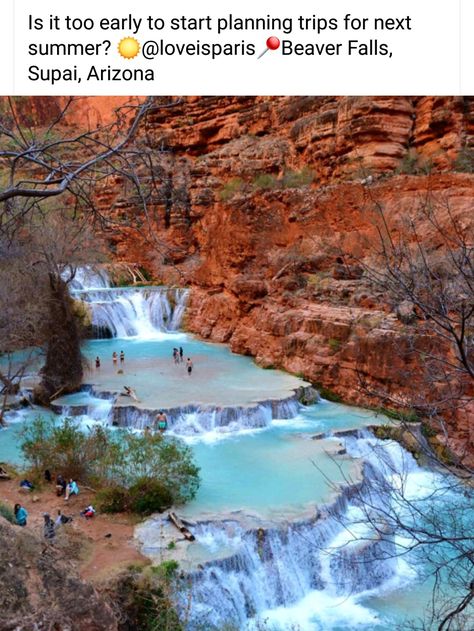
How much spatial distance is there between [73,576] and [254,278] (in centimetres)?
1659

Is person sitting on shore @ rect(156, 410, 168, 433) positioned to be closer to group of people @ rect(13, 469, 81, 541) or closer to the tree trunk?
group of people @ rect(13, 469, 81, 541)

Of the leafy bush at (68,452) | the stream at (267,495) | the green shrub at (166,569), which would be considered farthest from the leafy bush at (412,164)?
the green shrub at (166,569)

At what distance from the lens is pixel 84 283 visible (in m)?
26.3

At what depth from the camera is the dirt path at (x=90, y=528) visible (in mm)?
7089

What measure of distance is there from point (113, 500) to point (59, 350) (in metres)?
6.31

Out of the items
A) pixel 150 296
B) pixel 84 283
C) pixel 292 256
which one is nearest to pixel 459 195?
pixel 292 256

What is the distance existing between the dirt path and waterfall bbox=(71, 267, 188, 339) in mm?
12476

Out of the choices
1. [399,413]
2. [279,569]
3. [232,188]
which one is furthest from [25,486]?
[232,188]

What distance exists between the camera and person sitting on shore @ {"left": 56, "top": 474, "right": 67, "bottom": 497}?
30.1ft

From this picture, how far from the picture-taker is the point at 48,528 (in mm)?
7516

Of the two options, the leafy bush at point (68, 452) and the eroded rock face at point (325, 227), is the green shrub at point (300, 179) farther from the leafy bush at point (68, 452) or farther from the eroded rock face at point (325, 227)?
the leafy bush at point (68, 452)

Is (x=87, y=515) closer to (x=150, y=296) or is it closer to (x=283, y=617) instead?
(x=283, y=617)

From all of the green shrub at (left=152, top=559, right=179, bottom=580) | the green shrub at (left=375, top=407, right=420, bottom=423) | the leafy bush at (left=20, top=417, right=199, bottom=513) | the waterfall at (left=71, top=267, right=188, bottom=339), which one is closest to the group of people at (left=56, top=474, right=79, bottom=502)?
the leafy bush at (left=20, top=417, right=199, bottom=513)

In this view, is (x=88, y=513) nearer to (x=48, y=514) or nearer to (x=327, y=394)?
(x=48, y=514)
